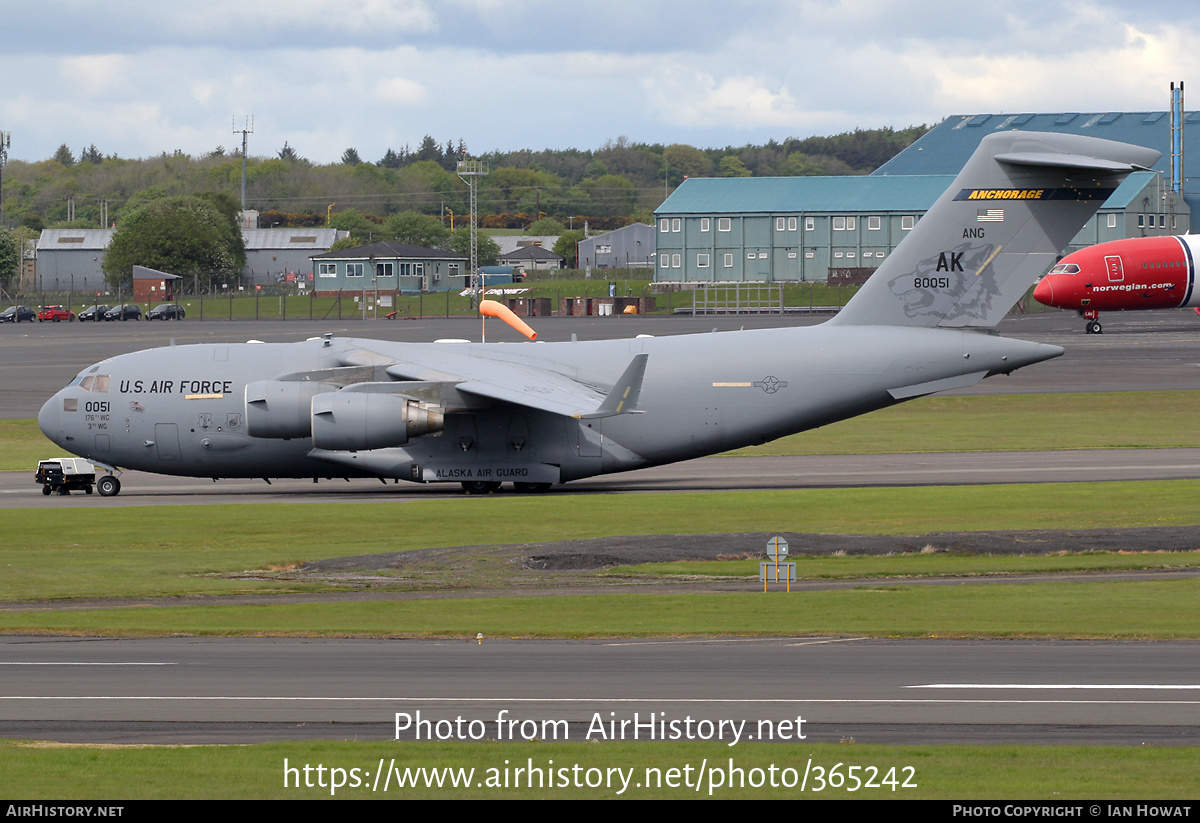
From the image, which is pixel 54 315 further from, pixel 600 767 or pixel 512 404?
pixel 600 767

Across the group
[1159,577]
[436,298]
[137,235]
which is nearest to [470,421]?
[1159,577]

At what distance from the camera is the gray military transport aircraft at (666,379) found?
34.1m

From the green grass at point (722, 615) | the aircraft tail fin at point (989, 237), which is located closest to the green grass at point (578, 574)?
the green grass at point (722, 615)

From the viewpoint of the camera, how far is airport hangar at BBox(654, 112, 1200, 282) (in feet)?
405

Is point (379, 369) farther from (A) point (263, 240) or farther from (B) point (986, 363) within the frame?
(A) point (263, 240)

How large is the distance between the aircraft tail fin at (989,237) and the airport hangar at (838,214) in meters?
88.6

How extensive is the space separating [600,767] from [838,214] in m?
119

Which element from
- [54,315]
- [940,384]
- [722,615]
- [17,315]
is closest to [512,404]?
[940,384]

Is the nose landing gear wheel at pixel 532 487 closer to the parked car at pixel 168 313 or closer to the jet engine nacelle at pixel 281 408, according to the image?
the jet engine nacelle at pixel 281 408

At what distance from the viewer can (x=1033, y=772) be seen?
464 inches

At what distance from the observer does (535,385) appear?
3438cm

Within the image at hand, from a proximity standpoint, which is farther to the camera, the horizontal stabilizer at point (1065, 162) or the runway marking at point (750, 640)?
the horizontal stabilizer at point (1065, 162)

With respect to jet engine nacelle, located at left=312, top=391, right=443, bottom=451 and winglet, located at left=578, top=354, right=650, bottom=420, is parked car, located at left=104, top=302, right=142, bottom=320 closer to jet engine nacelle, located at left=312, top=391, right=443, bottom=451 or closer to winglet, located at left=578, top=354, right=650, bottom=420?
jet engine nacelle, located at left=312, top=391, right=443, bottom=451
